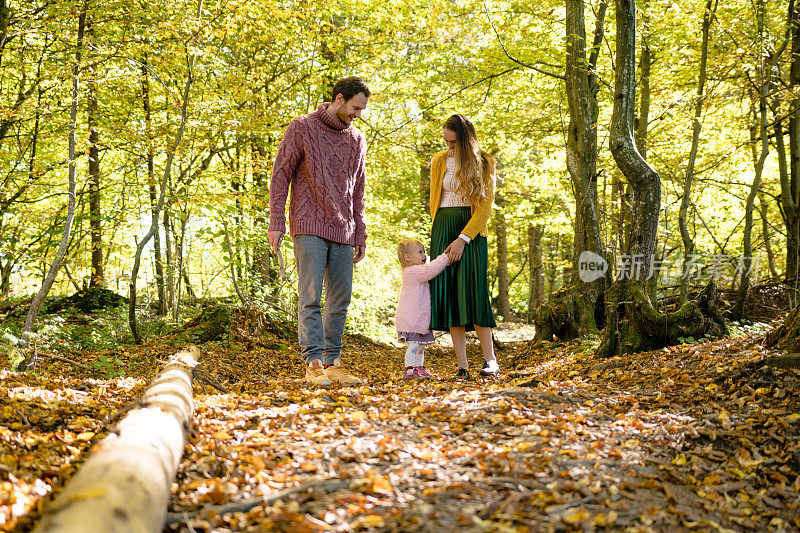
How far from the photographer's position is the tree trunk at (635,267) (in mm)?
5293

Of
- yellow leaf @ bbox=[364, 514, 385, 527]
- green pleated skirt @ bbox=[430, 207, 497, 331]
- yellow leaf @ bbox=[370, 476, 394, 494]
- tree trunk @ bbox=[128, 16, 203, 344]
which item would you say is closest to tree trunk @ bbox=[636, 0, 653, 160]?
green pleated skirt @ bbox=[430, 207, 497, 331]

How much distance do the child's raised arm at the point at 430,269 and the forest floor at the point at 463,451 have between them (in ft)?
2.99

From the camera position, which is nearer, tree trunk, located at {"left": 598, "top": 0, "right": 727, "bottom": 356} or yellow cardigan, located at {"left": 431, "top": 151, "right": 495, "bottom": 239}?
yellow cardigan, located at {"left": 431, "top": 151, "right": 495, "bottom": 239}

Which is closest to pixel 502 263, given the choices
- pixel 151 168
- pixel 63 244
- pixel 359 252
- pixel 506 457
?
pixel 151 168

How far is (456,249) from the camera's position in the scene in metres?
4.89

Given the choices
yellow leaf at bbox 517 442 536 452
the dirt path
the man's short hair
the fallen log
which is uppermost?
the man's short hair

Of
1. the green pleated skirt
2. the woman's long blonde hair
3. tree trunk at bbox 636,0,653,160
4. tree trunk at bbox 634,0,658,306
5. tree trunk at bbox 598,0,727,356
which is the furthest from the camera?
tree trunk at bbox 636,0,653,160

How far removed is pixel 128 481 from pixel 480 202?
3716mm

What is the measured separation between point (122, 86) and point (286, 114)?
2424 mm

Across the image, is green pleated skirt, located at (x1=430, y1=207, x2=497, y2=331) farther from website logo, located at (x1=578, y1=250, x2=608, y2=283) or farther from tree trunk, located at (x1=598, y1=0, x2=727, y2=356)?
website logo, located at (x1=578, y1=250, x2=608, y2=283)

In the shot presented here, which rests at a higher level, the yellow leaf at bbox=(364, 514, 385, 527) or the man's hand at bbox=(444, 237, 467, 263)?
the man's hand at bbox=(444, 237, 467, 263)

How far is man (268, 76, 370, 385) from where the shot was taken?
14.9 feet

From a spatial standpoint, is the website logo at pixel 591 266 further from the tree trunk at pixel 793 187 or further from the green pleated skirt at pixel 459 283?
the green pleated skirt at pixel 459 283

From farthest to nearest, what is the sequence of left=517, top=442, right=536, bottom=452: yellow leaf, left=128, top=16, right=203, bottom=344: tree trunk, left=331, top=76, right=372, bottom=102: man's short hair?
left=128, top=16, right=203, bottom=344: tree trunk → left=331, top=76, right=372, bottom=102: man's short hair → left=517, top=442, right=536, bottom=452: yellow leaf
